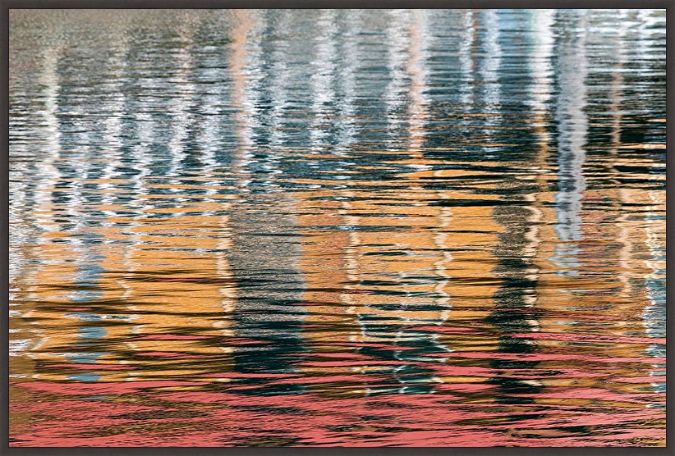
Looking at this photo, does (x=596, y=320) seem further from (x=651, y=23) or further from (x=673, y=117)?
(x=651, y=23)

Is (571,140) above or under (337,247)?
above

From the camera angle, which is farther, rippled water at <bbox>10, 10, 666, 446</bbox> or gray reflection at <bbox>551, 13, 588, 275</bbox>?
gray reflection at <bbox>551, 13, 588, 275</bbox>

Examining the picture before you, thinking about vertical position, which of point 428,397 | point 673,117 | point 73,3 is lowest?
point 428,397

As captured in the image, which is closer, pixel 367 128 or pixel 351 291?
pixel 351 291

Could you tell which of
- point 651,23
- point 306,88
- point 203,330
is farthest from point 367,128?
point 203,330

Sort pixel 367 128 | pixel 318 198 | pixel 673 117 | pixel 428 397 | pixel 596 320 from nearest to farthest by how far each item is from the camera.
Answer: pixel 428 397, pixel 596 320, pixel 673 117, pixel 318 198, pixel 367 128

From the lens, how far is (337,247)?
7699 mm

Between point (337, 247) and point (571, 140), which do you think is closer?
point (337, 247)

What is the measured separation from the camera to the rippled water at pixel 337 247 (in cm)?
649

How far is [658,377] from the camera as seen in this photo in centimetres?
663

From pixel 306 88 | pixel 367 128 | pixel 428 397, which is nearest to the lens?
pixel 428 397

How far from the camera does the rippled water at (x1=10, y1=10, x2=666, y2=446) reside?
6488mm

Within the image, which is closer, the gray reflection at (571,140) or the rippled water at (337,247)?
the rippled water at (337,247)

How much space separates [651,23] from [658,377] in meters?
2.07
